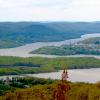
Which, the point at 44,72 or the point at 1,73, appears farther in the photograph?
the point at 44,72

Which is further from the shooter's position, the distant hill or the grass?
the distant hill

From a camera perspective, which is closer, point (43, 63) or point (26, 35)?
point (43, 63)

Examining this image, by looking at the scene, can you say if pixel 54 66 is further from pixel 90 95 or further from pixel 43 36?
pixel 43 36

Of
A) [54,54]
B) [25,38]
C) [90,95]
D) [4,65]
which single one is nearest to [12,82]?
[90,95]

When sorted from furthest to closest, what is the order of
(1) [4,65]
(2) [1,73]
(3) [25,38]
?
(3) [25,38]
(1) [4,65]
(2) [1,73]

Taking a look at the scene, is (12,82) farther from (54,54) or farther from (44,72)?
(54,54)

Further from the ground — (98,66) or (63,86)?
(63,86)

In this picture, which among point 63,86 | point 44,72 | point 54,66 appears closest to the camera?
point 63,86

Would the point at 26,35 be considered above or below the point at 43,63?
above

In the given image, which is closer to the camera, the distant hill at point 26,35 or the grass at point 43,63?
the grass at point 43,63
